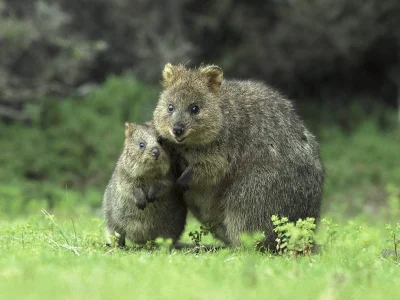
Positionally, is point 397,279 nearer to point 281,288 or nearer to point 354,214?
point 281,288

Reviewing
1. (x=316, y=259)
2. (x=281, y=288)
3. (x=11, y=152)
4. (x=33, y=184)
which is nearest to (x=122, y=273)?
(x=281, y=288)

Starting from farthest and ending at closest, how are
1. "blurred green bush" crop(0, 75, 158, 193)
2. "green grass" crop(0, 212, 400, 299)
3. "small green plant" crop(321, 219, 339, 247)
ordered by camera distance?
"blurred green bush" crop(0, 75, 158, 193)
"small green plant" crop(321, 219, 339, 247)
"green grass" crop(0, 212, 400, 299)

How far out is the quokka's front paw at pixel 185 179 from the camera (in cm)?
901

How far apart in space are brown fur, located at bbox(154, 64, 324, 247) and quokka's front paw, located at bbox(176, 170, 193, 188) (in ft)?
0.04

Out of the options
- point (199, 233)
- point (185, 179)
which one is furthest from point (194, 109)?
point (199, 233)

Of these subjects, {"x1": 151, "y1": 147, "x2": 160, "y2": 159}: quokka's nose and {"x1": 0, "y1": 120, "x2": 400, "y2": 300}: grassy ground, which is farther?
{"x1": 151, "y1": 147, "x2": 160, "y2": 159}: quokka's nose

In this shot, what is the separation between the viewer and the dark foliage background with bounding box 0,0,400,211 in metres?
18.8

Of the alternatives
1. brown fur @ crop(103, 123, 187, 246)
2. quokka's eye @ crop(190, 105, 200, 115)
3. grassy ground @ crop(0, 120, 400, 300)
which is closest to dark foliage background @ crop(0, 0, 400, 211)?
grassy ground @ crop(0, 120, 400, 300)

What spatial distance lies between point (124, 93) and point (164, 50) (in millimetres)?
1729

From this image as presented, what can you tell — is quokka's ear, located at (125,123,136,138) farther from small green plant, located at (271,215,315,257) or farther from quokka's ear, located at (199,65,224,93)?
small green plant, located at (271,215,315,257)

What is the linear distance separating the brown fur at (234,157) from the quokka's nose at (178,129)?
42mm

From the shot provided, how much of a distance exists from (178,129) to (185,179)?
0.71 m

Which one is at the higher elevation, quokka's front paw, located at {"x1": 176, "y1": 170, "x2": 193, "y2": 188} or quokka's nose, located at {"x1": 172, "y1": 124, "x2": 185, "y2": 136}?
quokka's nose, located at {"x1": 172, "y1": 124, "x2": 185, "y2": 136}

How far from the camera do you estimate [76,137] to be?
19.5 metres
